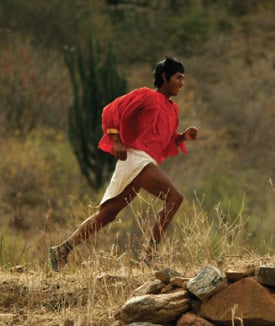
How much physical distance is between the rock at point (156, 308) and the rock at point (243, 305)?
0.12 m

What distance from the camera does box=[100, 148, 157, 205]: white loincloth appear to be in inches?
285

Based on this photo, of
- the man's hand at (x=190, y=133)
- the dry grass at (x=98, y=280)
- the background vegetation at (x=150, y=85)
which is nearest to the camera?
the dry grass at (x=98, y=280)

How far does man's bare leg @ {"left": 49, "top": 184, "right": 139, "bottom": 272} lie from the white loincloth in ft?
0.16

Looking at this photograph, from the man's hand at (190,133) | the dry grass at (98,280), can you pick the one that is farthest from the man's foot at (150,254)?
the man's hand at (190,133)

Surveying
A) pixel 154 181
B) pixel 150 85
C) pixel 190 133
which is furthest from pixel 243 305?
pixel 150 85

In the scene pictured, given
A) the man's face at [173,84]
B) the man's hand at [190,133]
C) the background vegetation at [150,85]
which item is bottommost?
the background vegetation at [150,85]

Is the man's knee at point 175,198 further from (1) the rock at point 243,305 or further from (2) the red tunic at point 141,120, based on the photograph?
(1) the rock at point 243,305

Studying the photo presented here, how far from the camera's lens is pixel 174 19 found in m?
29.1

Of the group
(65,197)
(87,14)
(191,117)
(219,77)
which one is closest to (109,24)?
(87,14)

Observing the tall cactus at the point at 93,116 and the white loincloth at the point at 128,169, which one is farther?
the tall cactus at the point at 93,116

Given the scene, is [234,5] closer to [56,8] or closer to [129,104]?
[56,8]

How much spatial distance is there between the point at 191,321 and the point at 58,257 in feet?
6.69

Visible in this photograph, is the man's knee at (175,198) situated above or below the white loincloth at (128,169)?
below

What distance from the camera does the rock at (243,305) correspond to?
509cm
